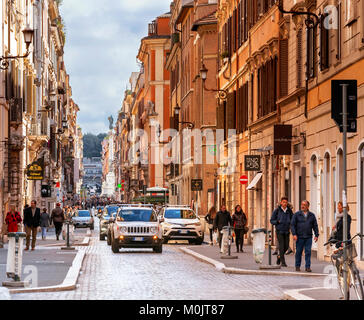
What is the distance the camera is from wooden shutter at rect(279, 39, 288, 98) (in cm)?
3709

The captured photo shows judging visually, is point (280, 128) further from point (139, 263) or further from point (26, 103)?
point (26, 103)

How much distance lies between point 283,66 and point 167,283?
16591 millimetres

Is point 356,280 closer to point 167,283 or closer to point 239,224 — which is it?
point 167,283

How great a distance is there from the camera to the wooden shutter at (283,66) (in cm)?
3709

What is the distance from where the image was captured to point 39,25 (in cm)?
7212

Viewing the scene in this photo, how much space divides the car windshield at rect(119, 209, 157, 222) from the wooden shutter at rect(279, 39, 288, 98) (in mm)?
6697

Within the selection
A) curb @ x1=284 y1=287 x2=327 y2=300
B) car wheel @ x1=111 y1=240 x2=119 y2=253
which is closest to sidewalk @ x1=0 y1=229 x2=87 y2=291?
car wheel @ x1=111 y1=240 x2=119 y2=253

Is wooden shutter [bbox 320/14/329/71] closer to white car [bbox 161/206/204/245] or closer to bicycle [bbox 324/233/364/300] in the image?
bicycle [bbox 324/233/364/300]

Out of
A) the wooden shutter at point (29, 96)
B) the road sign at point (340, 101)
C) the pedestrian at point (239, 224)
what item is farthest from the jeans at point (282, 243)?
the wooden shutter at point (29, 96)

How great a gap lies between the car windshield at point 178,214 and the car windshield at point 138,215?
28.2ft

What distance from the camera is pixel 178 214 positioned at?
49.3 metres

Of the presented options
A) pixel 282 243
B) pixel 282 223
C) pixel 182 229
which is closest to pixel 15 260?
pixel 282 243

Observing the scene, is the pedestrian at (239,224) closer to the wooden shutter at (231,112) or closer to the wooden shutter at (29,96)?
the wooden shutter at (231,112)

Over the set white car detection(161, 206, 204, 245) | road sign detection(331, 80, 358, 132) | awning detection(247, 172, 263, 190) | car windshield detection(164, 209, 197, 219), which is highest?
road sign detection(331, 80, 358, 132)
